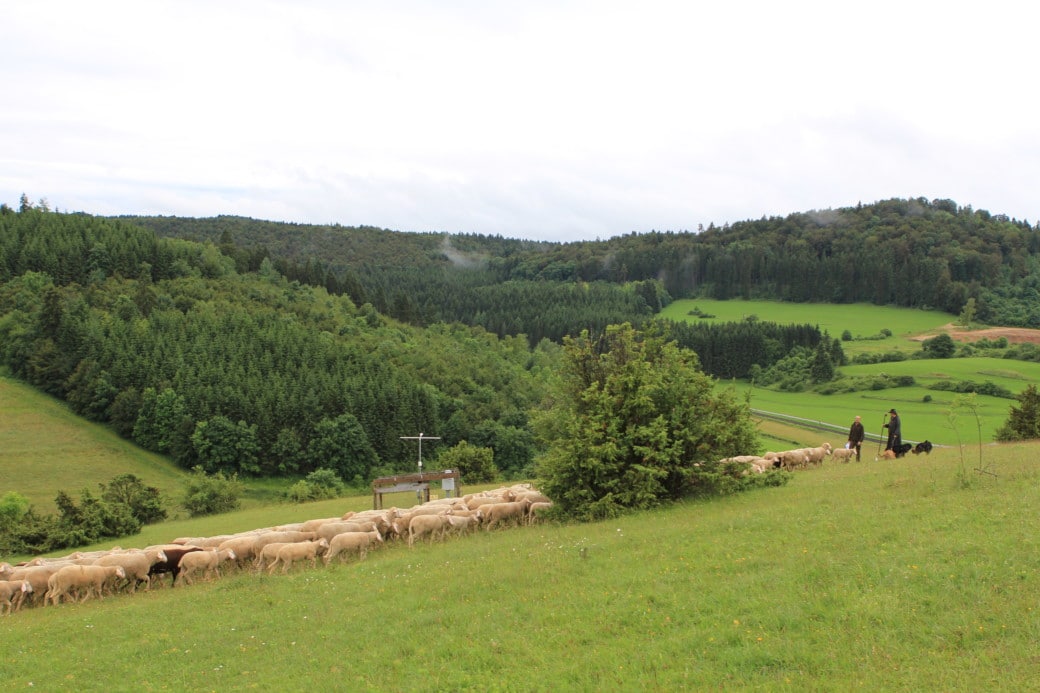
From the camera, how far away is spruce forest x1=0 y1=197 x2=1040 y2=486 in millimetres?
84062

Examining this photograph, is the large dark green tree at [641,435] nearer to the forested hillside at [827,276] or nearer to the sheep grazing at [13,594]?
the sheep grazing at [13,594]

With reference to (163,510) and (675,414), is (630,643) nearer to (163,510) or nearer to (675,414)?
(675,414)

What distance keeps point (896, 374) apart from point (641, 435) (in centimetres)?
9033

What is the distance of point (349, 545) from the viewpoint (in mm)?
19953

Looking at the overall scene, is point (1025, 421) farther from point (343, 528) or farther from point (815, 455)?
point (343, 528)

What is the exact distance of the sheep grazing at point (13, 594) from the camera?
18.8 m

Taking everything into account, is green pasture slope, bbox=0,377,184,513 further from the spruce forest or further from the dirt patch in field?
the dirt patch in field

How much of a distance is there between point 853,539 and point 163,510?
43213 millimetres

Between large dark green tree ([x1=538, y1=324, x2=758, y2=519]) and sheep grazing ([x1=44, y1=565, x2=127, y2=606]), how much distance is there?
11.8 meters

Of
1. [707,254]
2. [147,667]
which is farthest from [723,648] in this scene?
[707,254]

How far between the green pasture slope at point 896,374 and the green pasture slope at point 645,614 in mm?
6732

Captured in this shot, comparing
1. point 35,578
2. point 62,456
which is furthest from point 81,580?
point 62,456

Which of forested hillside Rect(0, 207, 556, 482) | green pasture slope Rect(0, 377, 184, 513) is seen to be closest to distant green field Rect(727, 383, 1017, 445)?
forested hillside Rect(0, 207, 556, 482)

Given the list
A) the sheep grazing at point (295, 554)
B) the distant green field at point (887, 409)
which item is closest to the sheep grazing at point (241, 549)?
the sheep grazing at point (295, 554)
